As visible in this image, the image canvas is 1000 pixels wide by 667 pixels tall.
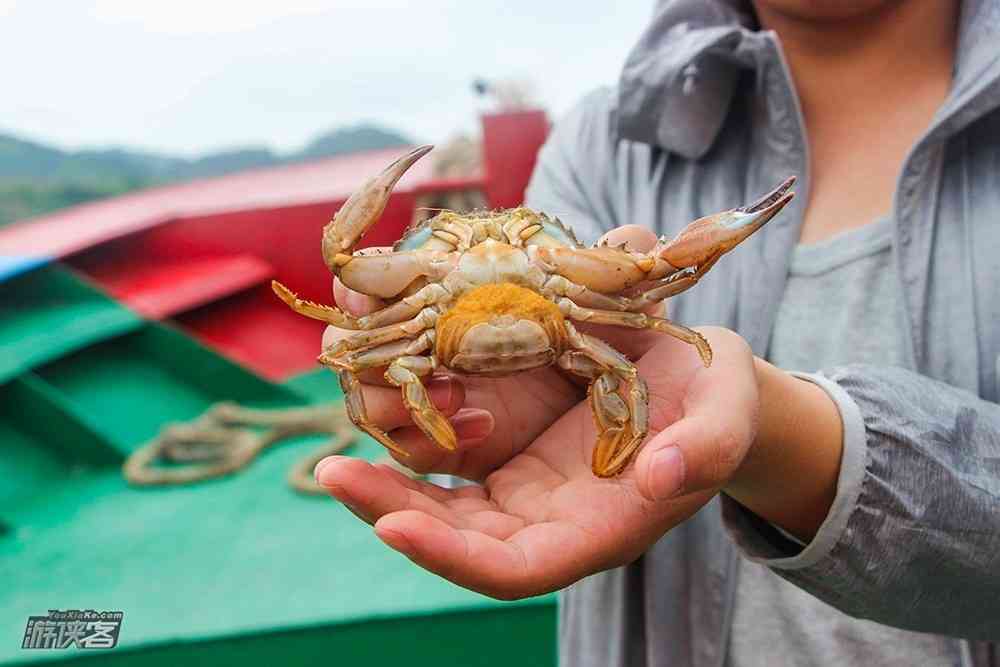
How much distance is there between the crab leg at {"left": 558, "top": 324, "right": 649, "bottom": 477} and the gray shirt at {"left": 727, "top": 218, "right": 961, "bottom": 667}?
0.46m

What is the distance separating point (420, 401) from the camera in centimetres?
103

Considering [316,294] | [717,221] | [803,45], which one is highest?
[803,45]

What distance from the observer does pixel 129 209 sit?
3.72 metres

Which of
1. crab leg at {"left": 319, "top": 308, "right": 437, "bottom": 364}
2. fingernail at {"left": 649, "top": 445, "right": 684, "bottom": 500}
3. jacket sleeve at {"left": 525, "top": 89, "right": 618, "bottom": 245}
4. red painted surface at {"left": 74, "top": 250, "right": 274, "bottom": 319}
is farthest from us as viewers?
red painted surface at {"left": 74, "top": 250, "right": 274, "bottom": 319}

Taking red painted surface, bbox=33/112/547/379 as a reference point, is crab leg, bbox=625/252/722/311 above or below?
above

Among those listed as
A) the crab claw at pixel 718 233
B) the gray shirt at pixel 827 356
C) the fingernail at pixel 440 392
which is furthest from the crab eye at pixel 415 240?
the gray shirt at pixel 827 356

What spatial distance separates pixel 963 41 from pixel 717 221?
0.63 m

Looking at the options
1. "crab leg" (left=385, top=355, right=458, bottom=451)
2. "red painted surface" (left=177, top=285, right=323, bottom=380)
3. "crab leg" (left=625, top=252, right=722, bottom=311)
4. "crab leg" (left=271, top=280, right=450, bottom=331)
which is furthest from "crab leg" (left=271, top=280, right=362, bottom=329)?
"red painted surface" (left=177, top=285, right=323, bottom=380)

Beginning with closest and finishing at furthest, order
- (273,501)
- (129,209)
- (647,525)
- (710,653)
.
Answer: (647,525) < (710,653) < (273,501) < (129,209)

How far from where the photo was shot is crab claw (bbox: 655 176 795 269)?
1.06 m

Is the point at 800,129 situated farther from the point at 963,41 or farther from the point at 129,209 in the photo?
the point at 129,209

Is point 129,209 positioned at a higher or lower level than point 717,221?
lower

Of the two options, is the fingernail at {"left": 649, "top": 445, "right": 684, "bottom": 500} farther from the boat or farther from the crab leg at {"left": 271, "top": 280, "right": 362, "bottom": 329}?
the boat

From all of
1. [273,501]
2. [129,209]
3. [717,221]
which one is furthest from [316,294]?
[717,221]
